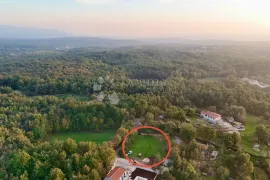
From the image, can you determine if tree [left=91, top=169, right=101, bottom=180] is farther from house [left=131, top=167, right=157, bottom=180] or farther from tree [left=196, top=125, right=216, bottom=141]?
tree [left=196, top=125, right=216, bottom=141]

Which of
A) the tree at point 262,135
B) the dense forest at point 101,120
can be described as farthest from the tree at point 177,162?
the tree at point 262,135

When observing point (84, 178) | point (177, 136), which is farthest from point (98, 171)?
point (177, 136)

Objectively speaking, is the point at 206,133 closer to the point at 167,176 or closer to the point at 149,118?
the point at 149,118

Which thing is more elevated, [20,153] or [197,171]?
[20,153]

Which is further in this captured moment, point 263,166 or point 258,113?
point 258,113

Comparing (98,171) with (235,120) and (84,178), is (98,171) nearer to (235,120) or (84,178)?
(84,178)

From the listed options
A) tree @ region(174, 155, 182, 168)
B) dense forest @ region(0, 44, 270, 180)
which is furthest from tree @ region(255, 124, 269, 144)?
tree @ region(174, 155, 182, 168)
